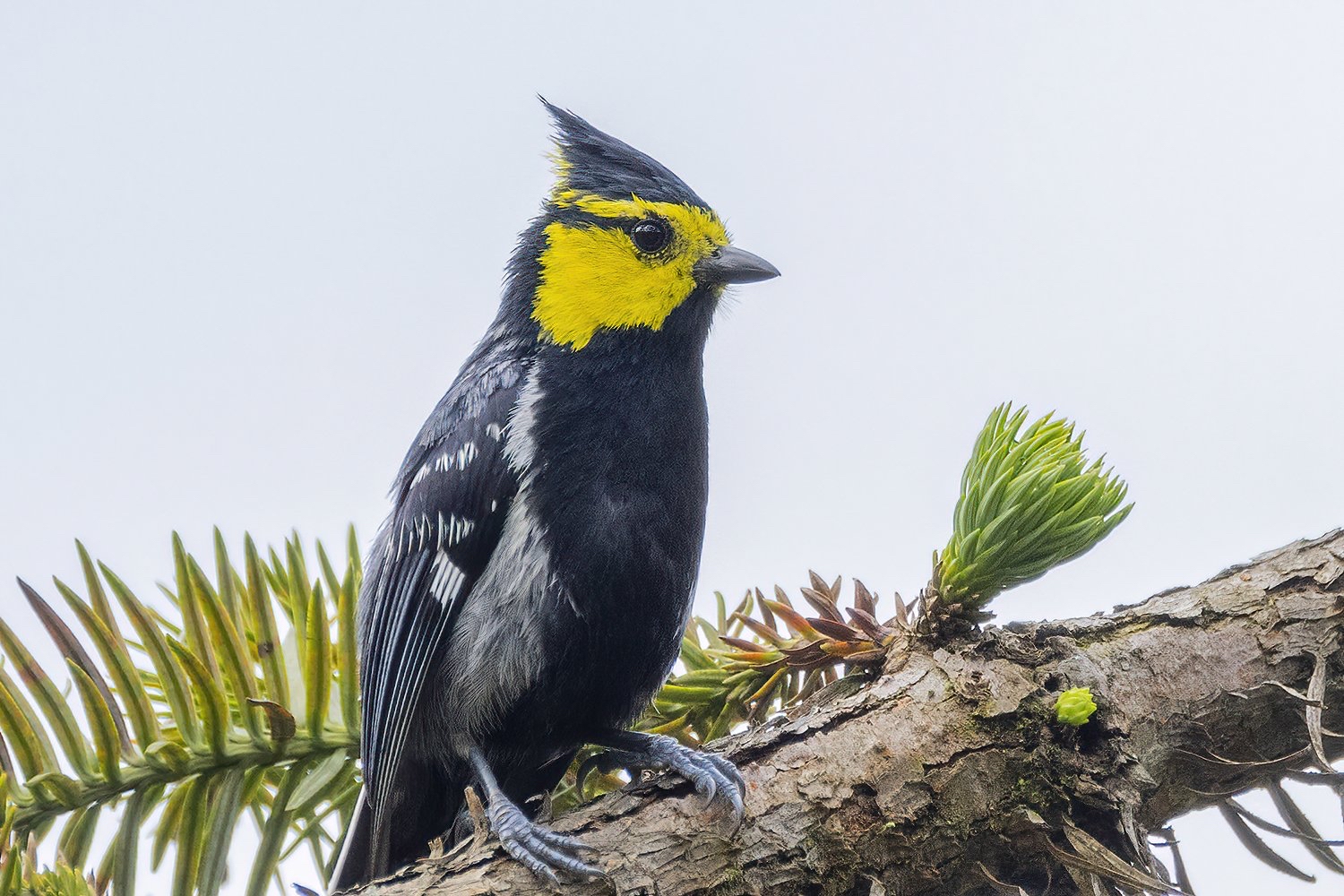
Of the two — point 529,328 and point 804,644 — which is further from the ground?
point 529,328

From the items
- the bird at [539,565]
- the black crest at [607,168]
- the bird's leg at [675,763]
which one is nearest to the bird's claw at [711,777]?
the bird's leg at [675,763]

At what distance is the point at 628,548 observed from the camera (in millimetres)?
2695

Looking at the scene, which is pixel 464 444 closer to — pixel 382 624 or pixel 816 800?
pixel 382 624

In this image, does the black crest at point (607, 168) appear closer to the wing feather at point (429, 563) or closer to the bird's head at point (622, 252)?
the bird's head at point (622, 252)

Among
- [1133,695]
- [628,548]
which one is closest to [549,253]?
[628,548]

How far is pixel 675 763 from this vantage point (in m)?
2.36

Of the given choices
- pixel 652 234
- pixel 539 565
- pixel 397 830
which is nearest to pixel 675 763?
pixel 539 565

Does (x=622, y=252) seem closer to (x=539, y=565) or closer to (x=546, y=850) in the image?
(x=539, y=565)

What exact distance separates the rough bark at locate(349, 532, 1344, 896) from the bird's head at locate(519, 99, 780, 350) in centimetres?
120

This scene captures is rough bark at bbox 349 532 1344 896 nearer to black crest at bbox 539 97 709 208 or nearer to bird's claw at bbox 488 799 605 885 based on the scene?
bird's claw at bbox 488 799 605 885

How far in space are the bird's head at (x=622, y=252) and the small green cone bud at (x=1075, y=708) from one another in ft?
4.63

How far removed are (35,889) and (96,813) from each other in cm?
34


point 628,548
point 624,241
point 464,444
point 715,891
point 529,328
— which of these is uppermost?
point 624,241

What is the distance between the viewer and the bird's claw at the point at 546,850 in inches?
82.0
